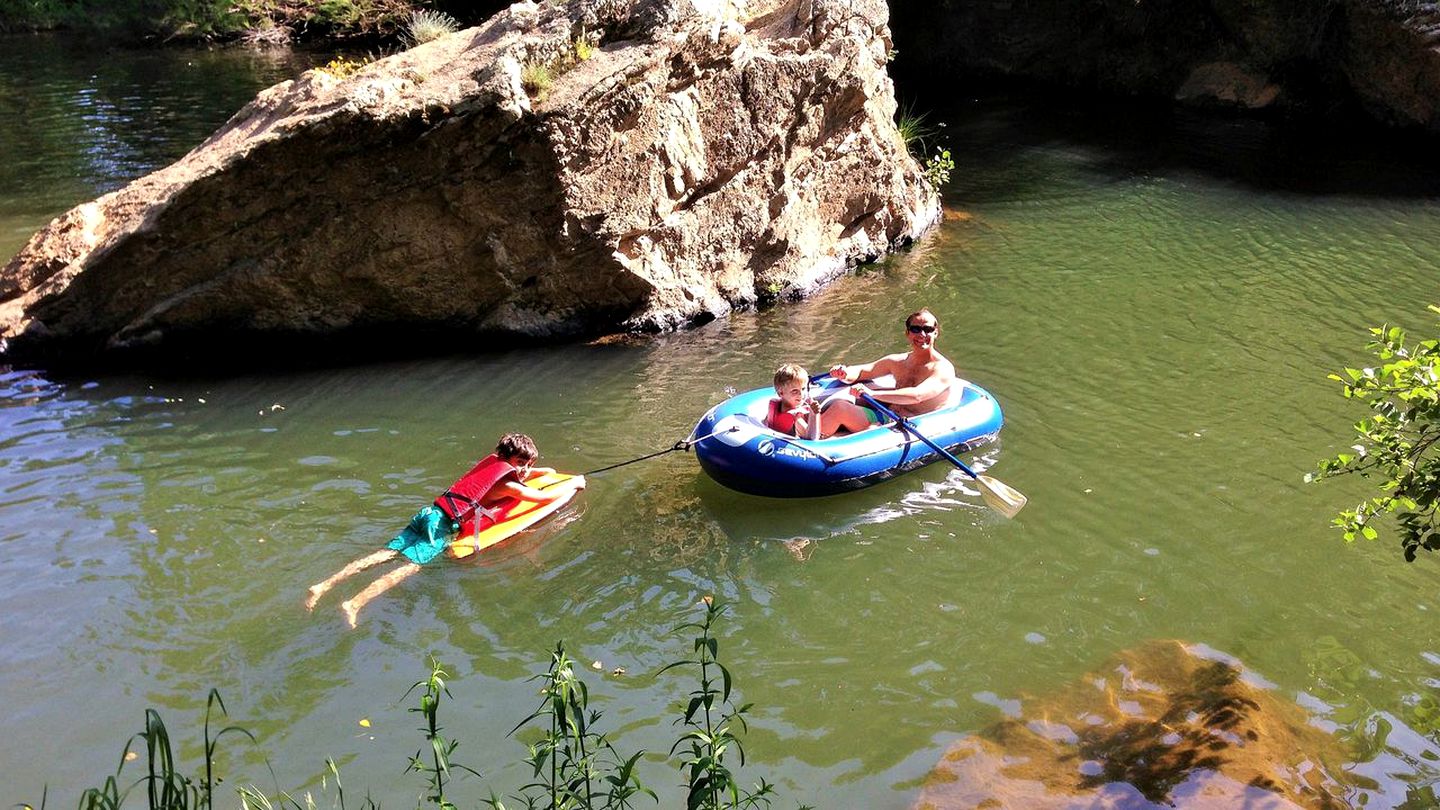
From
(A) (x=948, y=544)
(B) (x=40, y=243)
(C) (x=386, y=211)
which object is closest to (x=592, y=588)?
(A) (x=948, y=544)

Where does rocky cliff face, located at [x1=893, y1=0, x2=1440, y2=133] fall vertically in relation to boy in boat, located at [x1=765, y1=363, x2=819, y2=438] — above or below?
above

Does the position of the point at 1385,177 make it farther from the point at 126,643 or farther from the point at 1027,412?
the point at 126,643

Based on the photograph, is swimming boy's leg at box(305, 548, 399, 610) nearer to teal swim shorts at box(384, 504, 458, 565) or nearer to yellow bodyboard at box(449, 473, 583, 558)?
teal swim shorts at box(384, 504, 458, 565)

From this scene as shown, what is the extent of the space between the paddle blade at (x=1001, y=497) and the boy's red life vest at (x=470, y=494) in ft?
9.27

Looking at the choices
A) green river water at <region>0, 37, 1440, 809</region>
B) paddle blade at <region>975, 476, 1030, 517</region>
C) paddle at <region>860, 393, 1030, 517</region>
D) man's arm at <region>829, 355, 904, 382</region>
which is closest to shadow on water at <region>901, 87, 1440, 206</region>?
green river water at <region>0, 37, 1440, 809</region>

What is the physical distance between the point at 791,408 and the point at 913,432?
802 millimetres

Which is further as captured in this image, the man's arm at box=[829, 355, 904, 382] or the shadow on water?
the shadow on water

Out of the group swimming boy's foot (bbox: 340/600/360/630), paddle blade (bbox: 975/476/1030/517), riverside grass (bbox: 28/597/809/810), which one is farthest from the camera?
paddle blade (bbox: 975/476/1030/517)

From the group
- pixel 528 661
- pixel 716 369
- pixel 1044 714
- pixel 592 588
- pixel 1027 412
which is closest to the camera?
pixel 1044 714

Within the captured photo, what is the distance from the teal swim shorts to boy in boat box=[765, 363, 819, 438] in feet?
7.10

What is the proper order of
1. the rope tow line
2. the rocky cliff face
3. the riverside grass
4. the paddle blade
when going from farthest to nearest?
the rocky cliff face < the rope tow line < the paddle blade < the riverside grass

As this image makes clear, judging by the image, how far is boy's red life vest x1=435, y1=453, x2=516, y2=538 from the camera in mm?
6309

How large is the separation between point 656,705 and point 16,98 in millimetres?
20500

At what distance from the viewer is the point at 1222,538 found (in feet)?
21.2
